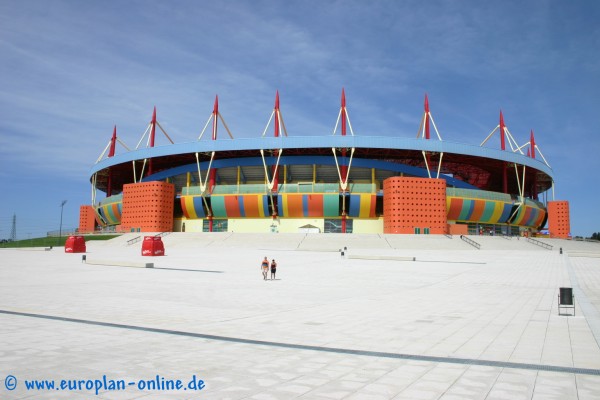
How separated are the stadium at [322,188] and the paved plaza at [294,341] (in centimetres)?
4734

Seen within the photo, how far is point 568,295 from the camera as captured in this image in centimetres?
1190

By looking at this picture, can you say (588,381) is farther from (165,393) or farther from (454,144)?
(454,144)

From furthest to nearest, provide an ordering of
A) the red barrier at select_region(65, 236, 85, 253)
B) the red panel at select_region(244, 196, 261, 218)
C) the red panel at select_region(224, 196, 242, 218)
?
the red panel at select_region(224, 196, 242, 218)
the red panel at select_region(244, 196, 261, 218)
the red barrier at select_region(65, 236, 85, 253)

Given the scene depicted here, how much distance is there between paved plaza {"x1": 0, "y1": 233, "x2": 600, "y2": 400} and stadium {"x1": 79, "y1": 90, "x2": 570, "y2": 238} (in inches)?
1864

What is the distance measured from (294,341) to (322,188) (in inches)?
2328

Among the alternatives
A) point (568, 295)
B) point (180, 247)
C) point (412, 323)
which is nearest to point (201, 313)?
point (412, 323)

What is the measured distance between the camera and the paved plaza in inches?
234

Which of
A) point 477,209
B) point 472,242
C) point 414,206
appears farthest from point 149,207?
point 477,209

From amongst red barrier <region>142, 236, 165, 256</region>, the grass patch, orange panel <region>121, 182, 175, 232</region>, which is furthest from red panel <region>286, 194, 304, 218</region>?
red barrier <region>142, 236, 165, 256</region>

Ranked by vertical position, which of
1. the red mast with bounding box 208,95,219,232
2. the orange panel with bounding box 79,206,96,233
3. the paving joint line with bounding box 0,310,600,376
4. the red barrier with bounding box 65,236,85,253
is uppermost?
the red mast with bounding box 208,95,219,232

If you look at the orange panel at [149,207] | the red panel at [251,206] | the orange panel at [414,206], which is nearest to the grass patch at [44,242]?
the orange panel at [149,207]

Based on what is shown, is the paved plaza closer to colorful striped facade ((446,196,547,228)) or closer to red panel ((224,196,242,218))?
red panel ((224,196,242,218))

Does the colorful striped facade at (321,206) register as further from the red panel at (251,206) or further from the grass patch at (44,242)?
the grass patch at (44,242)

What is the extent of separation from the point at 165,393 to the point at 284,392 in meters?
1.45
